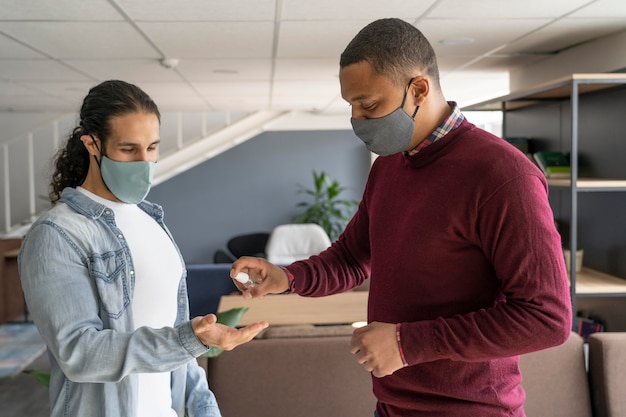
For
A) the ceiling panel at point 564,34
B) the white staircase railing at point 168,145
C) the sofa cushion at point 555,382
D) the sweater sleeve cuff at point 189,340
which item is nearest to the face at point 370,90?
the sweater sleeve cuff at point 189,340

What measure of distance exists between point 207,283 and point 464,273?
146 inches

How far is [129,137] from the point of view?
1.46 metres

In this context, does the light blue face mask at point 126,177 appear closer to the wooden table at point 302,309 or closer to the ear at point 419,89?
the ear at point 419,89

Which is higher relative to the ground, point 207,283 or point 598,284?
point 598,284

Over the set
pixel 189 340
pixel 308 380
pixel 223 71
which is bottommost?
pixel 308 380

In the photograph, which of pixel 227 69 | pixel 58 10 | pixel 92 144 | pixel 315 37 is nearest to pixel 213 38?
pixel 315 37

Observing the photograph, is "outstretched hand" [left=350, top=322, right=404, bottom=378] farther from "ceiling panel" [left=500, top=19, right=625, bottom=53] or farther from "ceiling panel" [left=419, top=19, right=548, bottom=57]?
"ceiling panel" [left=500, top=19, right=625, bottom=53]

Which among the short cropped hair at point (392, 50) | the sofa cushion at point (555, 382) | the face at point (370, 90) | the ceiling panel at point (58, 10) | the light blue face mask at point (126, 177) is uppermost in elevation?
the ceiling panel at point (58, 10)

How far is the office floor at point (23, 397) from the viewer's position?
162 inches

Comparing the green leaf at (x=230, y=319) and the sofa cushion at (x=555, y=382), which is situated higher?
the green leaf at (x=230, y=319)

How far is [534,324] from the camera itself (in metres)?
1.06

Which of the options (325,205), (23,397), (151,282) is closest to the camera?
(151,282)

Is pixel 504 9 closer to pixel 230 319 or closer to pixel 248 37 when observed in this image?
pixel 248 37

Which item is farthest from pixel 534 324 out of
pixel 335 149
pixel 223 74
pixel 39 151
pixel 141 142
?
pixel 39 151
